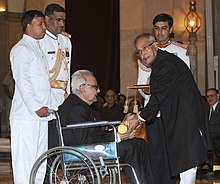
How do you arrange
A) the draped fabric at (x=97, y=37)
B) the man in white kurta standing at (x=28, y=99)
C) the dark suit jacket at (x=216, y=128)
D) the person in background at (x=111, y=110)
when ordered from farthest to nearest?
the draped fabric at (x=97, y=37), the person in background at (x=111, y=110), the dark suit jacket at (x=216, y=128), the man in white kurta standing at (x=28, y=99)

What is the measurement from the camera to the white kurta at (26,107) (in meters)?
5.93

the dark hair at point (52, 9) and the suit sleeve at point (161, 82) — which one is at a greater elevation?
the dark hair at point (52, 9)

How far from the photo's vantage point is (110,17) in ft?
44.8

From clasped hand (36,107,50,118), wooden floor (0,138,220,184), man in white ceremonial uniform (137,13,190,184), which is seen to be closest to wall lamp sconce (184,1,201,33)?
wooden floor (0,138,220,184)

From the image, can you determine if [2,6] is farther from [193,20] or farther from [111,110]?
[193,20]

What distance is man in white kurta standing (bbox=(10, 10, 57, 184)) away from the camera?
5930 mm

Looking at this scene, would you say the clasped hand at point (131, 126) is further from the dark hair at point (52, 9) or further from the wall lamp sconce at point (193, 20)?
the wall lamp sconce at point (193, 20)

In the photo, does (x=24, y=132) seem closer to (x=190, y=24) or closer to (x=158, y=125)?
(x=158, y=125)

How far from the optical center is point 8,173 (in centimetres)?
948

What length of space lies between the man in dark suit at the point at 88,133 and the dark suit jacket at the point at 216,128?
347 centimetres

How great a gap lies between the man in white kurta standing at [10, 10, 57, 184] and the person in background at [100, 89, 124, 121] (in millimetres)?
5672

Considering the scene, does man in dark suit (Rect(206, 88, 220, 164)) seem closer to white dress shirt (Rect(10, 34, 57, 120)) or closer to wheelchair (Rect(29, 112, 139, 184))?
white dress shirt (Rect(10, 34, 57, 120))

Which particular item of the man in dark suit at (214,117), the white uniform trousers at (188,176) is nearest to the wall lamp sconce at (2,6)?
the man in dark suit at (214,117)

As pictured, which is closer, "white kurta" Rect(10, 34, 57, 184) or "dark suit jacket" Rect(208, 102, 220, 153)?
"white kurta" Rect(10, 34, 57, 184)
